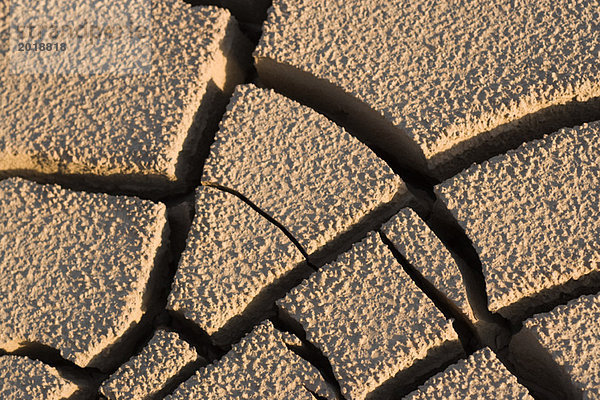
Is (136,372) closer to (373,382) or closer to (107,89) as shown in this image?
(373,382)

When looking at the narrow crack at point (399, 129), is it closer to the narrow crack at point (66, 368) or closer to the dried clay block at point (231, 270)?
the dried clay block at point (231, 270)

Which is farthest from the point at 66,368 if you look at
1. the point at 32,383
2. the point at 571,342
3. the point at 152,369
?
the point at 571,342

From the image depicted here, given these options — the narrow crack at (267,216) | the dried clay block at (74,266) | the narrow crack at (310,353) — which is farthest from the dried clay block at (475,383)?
the dried clay block at (74,266)

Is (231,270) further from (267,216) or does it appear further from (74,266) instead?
(74,266)

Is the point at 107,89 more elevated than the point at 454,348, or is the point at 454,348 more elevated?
the point at 107,89

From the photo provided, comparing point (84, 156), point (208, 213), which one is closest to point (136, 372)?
point (208, 213)

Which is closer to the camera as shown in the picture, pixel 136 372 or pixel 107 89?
pixel 136 372

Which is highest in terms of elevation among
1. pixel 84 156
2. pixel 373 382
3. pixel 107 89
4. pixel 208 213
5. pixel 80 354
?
pixel 107 89
